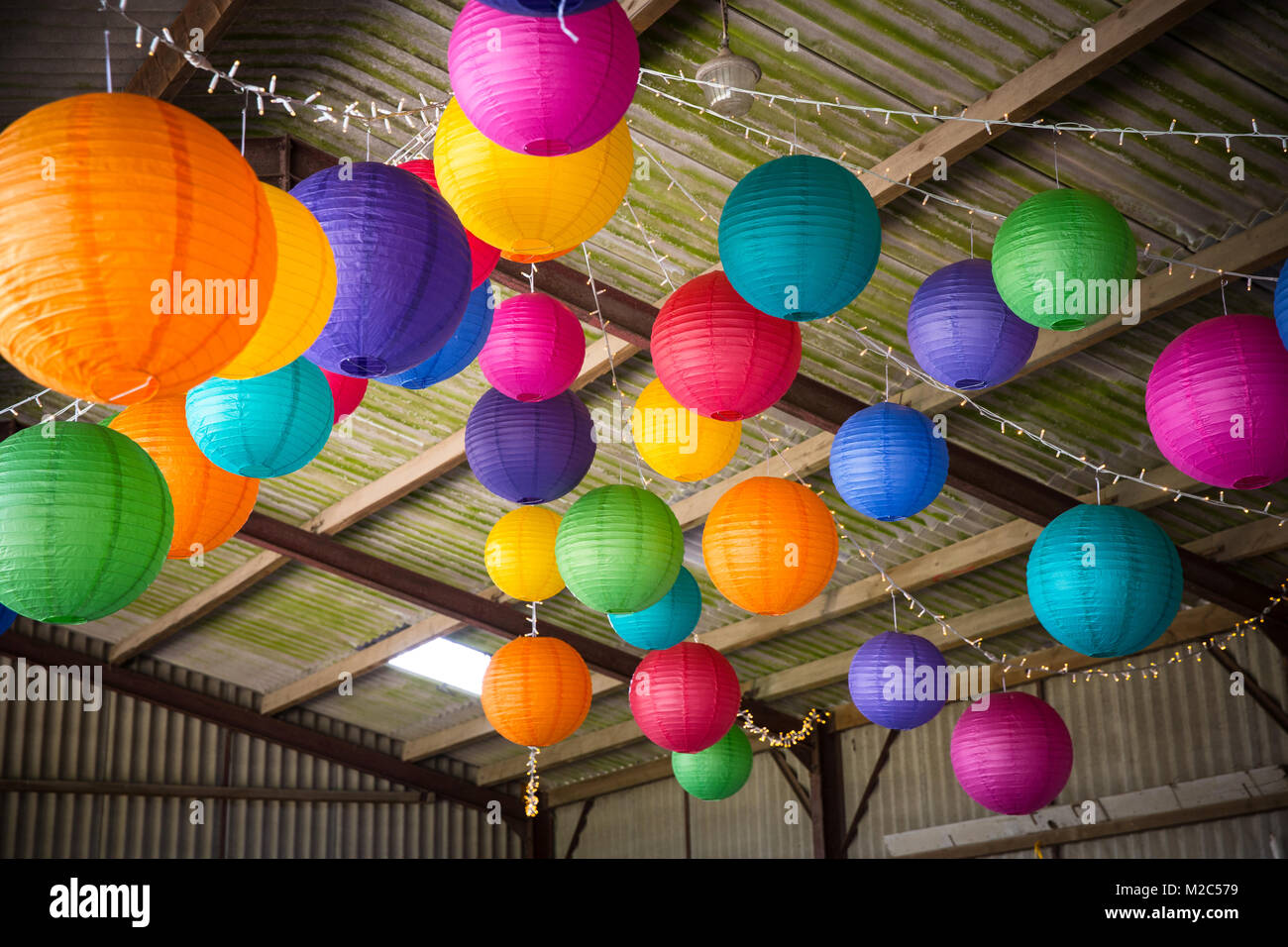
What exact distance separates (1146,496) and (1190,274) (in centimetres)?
188

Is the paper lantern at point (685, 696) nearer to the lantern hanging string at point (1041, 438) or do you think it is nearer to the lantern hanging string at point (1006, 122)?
the lantern hanging string at point (1041, 438)

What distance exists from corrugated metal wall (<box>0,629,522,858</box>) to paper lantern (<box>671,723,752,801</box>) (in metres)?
6.21

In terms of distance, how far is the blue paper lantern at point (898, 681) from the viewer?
219 inches

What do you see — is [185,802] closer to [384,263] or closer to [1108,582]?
[1108,582]

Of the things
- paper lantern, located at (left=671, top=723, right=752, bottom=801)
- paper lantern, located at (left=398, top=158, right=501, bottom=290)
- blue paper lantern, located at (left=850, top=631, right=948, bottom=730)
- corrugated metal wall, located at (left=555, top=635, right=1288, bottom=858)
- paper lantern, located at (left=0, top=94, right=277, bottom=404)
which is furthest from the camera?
corrugated metal wall, located at (left=555, top=635, right=1288, bottom=858)

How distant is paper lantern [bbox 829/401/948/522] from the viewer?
14.3 feet

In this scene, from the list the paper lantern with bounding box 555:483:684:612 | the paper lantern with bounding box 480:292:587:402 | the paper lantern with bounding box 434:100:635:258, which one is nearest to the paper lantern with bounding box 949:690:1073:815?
the paper lantern with bounding box 555:483:684:612

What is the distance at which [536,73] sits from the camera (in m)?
2.54

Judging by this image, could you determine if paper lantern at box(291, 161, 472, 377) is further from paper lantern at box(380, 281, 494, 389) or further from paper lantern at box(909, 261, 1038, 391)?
paper lantern at box(909, 261, 1038, 391)

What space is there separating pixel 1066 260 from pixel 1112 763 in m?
5.51

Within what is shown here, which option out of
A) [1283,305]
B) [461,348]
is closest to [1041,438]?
[1283,305]

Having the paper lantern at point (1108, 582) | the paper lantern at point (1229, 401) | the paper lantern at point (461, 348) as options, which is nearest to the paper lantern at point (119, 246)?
the paper lantern at point (461, 348)
